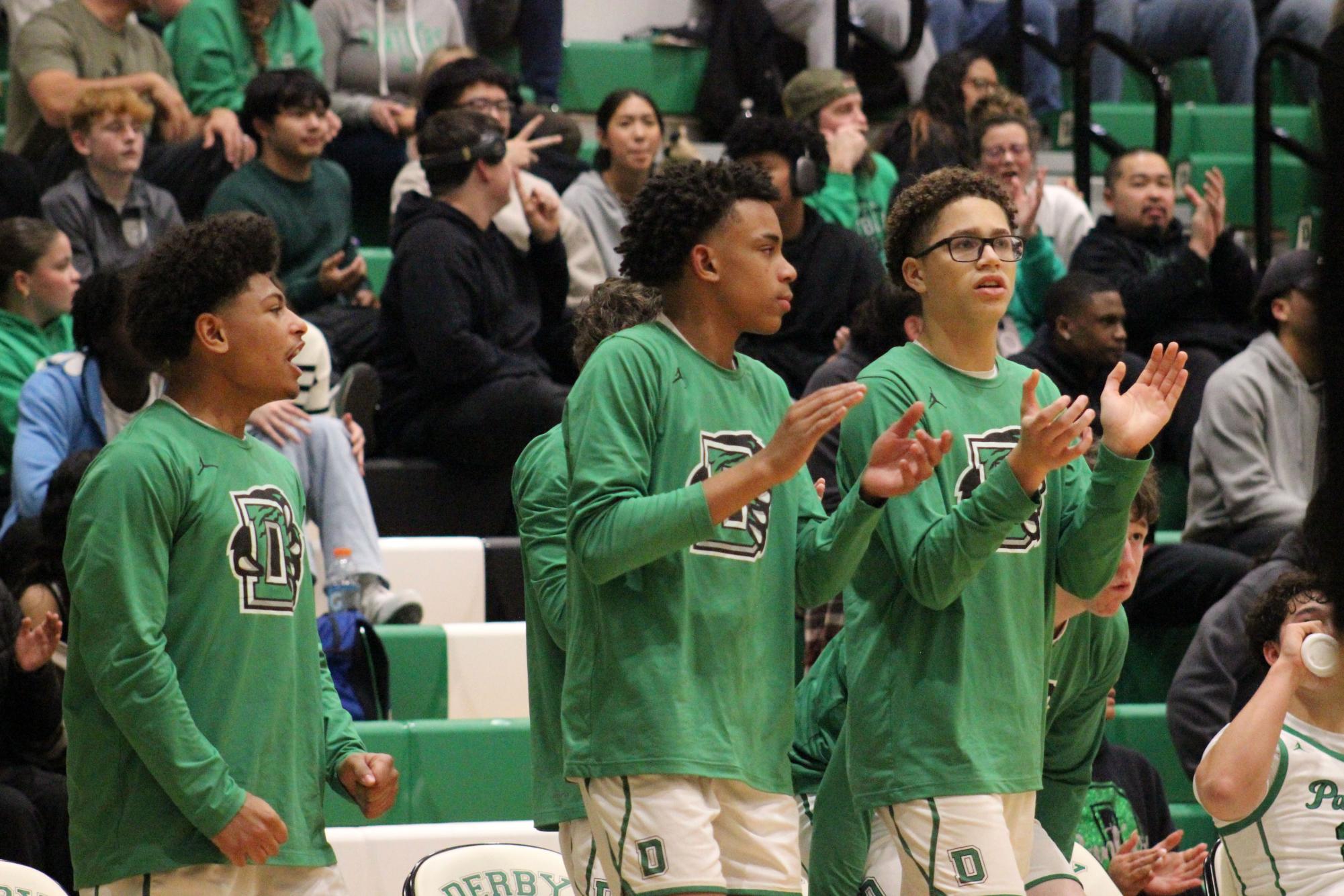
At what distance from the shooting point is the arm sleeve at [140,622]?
260 cm

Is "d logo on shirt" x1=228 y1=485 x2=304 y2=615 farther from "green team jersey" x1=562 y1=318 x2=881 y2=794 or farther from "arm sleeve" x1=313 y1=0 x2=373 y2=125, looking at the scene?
"arm sleeve" x1=313 y1=0 x2=373 y2=125

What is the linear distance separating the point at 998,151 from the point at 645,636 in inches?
178

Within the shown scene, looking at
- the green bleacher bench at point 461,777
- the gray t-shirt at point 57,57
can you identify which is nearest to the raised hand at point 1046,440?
the green bleacher bench at point 461,777

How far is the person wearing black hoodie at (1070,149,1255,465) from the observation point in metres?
6.50

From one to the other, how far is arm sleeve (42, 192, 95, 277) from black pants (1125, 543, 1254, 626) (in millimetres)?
3248

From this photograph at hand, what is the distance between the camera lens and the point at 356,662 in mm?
4348

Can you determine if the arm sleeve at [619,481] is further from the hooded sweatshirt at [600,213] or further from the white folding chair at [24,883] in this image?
the hooded sweatshirt at [600,213]

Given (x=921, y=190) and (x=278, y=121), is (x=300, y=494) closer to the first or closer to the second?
(x=921, y=190)

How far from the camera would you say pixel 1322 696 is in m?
3.27

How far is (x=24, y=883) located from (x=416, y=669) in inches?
65.2

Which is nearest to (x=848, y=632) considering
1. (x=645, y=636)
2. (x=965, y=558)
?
(x=965, y=558)

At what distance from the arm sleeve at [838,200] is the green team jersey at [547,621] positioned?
356 centimetres

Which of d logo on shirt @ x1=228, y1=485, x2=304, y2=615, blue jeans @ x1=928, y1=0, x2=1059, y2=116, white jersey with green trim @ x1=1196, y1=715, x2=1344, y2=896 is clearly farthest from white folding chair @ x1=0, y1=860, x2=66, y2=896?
blue jeans @ x1=928, y1=0, x2=1059, y2=116

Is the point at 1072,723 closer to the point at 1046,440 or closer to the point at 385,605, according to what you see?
the point at 1046,440
